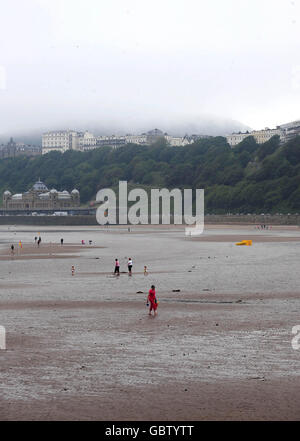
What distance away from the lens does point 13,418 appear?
1244 cm

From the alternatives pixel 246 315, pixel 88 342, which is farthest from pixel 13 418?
pixel 246 315

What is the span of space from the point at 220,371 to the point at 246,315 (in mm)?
8475

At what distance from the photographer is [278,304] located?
2692 centimetres

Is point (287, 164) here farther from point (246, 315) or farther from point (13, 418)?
point (13, 418)

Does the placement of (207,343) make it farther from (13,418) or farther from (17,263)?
(17,263)

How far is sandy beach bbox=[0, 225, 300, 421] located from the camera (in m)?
13.3

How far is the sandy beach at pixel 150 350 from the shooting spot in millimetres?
13273

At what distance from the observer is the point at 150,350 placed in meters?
18.4

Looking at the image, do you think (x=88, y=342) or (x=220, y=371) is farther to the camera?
(x=88, y=342)

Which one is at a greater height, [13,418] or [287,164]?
[287,164]

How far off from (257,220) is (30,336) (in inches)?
5628
